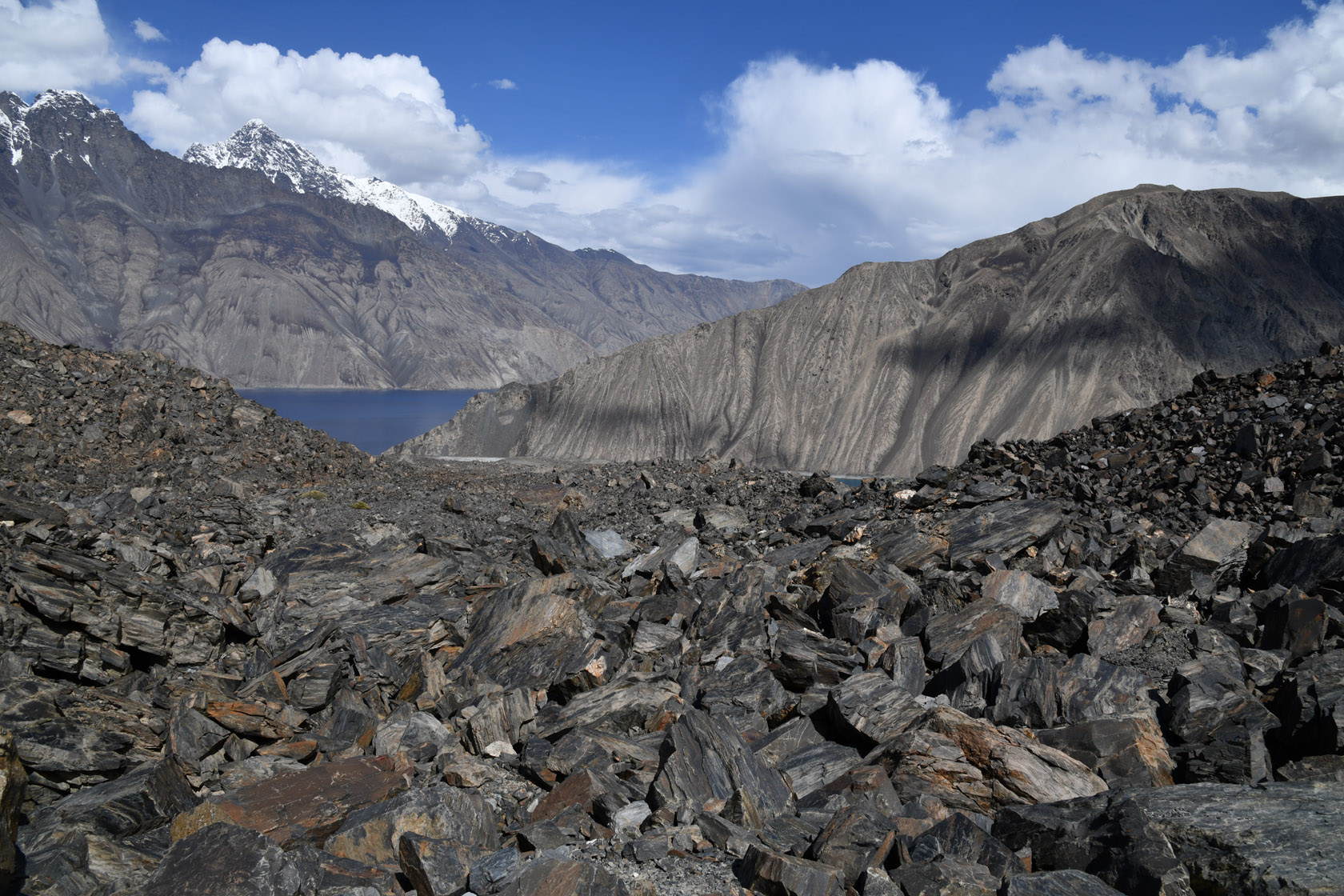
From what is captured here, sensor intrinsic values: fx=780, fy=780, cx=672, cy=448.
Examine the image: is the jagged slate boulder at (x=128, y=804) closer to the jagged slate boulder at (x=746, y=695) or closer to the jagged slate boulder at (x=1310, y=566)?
the jagged slate boulder at (x=746, y=695)

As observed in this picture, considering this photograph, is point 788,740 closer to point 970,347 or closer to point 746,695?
point 746,695

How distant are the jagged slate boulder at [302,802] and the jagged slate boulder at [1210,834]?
19.6ft

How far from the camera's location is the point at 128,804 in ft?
23.2

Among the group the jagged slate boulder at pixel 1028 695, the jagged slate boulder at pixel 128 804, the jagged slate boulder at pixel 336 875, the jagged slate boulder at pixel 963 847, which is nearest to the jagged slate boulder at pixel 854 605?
the jagged slate boulder at pixel 1028 695

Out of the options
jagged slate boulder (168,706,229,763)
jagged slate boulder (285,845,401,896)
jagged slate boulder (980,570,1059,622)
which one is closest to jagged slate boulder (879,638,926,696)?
jagged slate boulder (980,570,1059,622)

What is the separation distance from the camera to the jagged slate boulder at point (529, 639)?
11.0 meters

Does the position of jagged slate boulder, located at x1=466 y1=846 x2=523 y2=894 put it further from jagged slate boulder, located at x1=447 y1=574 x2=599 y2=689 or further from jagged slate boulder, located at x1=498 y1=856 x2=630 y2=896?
jagged slate boulder, located at x1=447 y1=574 x2=599 y2=689

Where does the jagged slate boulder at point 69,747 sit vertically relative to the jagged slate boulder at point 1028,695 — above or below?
below

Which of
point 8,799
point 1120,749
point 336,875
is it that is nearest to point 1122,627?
point 1120,749

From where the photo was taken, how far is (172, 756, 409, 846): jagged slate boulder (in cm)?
701

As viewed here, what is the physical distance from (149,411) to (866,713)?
2498 centimetres

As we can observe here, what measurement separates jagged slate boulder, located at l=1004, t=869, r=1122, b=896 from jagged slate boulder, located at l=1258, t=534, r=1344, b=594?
7.55 metres

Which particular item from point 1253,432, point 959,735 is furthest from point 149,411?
point 1253,432

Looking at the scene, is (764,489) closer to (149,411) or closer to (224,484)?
(224,484)
